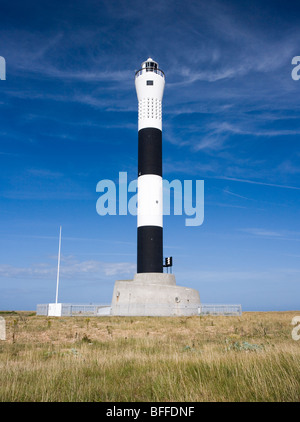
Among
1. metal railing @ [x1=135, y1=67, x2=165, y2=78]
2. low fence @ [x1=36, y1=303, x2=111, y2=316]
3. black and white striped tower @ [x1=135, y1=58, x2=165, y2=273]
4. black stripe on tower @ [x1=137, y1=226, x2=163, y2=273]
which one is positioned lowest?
low fence @ [x1=36, y1=303, x2=111, y2=316]

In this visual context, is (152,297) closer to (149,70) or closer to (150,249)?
(150,249)

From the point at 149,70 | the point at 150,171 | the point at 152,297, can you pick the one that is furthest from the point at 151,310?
the point at 149,70

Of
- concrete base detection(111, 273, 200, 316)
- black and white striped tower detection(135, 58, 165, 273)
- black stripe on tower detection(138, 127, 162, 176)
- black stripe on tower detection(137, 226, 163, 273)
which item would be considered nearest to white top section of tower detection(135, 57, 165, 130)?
black and white striped tower detection(135, 58, 165, 273)

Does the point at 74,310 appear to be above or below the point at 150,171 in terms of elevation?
below

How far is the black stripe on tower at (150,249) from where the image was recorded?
3681cm

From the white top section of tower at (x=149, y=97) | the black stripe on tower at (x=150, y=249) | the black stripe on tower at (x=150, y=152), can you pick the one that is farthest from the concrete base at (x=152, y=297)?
the white top section of tower at (x=149, y=97)

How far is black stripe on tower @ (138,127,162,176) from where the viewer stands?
125 ft

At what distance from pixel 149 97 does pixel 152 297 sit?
22141 millimetres

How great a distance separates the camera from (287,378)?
19.3 ft

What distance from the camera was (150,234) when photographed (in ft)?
121

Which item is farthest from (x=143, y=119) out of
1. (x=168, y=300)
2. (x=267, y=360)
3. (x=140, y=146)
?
(x=267, y=360)

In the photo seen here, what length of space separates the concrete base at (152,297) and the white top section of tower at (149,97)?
670 inches

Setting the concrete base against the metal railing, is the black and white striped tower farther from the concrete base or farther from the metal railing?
the concrete base

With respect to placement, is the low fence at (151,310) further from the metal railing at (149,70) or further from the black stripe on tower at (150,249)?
the metal railing at (149,70)
